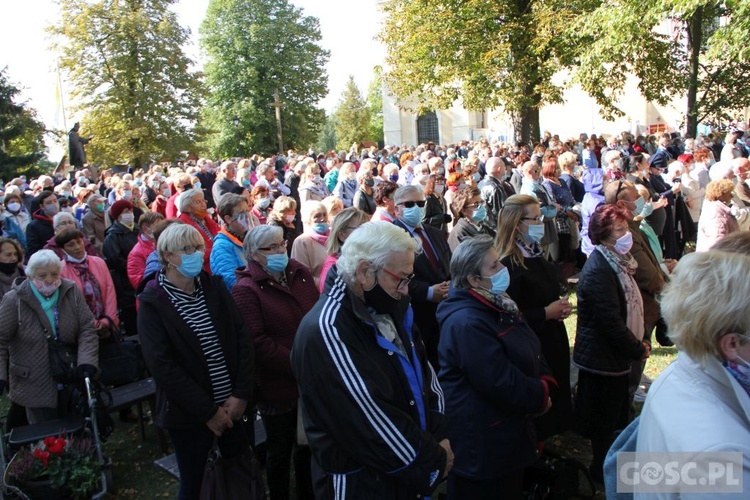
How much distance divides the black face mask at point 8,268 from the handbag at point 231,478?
10.2 feet

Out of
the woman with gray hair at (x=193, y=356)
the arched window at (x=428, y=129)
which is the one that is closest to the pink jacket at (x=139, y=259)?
the woman with gray hair at (x=193, y=356)

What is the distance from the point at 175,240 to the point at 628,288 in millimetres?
2910

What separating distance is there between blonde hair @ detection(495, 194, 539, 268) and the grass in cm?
165

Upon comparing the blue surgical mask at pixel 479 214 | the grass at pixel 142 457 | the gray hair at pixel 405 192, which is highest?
the gray hair at pixel 405 192

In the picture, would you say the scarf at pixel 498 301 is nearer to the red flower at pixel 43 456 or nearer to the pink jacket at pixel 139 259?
the red flower at pixel 43 456

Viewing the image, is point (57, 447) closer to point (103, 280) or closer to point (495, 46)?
point (103, 280)

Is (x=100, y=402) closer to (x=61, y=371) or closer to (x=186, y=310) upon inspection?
(x=61, y=371)

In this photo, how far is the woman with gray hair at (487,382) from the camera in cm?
315

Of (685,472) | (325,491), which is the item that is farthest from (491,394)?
(685,472)

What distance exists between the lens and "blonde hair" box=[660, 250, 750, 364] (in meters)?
1.81

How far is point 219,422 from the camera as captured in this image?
12.0 ft

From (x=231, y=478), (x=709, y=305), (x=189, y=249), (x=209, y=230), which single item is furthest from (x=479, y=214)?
(x=709, y=305)

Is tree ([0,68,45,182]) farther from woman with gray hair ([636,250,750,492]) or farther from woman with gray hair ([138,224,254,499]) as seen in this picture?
woman with gray hair ([636,250,750,492])

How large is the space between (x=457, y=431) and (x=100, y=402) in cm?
272
